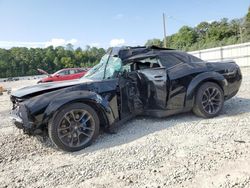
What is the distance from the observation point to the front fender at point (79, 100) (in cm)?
379

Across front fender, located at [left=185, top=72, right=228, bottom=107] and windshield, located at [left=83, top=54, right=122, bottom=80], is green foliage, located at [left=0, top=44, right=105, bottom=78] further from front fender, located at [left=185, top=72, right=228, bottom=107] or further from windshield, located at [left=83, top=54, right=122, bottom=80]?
front fender, located at [left=185, top=72, right=228, bottom=107]

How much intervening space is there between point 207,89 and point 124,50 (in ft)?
5.98

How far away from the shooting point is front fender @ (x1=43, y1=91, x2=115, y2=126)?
3785 mm

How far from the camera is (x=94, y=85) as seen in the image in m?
4.33

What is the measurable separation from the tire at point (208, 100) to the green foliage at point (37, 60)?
6788 cm

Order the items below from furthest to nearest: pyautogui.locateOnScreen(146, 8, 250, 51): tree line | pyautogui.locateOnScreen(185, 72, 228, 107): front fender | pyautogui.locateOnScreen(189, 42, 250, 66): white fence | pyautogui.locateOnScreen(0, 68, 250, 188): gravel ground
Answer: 1. pyautogui.locateOnScreen(146, 8, 250, 51): tree line
2. pyautogui.locateOnScreen(189, 42, 250, 66): white fence
3. pyautogui.locateOnScreen(185, 72, 228, 107): front fender
4. pyautogui.locateOnScreen(0, 68, 250, 188): gravel ground

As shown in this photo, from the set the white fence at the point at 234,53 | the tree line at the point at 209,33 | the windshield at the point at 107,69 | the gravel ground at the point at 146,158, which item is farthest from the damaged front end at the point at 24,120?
the tree line at the point at 209,33

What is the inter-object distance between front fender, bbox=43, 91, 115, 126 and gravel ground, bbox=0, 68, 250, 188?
50cm

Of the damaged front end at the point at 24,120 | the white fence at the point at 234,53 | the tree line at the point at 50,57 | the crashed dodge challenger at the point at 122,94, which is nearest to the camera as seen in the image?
the damaged front end at the point at 24,120

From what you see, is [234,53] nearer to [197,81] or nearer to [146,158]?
[197,81]

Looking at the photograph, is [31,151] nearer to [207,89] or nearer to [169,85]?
A: [169,85]

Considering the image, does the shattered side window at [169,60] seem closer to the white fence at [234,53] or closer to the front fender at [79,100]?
the front fender at [79,100]

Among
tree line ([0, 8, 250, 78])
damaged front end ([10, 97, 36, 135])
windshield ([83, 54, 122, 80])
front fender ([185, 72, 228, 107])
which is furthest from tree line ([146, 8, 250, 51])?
damaged front end ([10, 97, 36, 135])

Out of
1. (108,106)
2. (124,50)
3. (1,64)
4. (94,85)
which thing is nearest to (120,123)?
(108,106)
